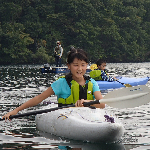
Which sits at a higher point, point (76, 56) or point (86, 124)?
point (76, 56)

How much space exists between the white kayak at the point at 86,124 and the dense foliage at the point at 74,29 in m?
32.8

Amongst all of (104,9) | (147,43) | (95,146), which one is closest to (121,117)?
(95,146)

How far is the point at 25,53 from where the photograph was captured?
3969 centimetres

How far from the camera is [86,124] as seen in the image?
561cm

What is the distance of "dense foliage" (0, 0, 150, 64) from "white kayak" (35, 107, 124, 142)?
32.8 metres

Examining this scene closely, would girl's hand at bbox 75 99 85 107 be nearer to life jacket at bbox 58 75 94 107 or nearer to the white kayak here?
the white kayak

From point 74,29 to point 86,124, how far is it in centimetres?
4130

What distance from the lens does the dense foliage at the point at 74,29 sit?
131 ft

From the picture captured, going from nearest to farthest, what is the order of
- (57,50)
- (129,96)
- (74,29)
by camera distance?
(129,96) < (57,50) < (74,29)

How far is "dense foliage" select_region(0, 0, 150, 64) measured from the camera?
39812 millimetres

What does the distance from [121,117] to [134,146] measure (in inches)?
95.9

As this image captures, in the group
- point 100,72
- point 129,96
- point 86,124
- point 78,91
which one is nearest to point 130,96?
point 129,96

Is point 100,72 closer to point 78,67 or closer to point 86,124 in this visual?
point 78,67

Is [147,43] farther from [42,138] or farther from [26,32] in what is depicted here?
→ [42,138]
